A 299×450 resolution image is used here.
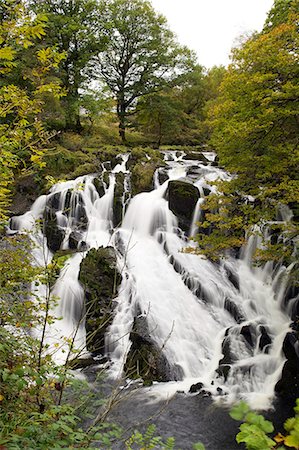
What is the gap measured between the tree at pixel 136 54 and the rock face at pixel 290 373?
18.8 m

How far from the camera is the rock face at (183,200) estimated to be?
12430mm

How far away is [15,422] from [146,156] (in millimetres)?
15309

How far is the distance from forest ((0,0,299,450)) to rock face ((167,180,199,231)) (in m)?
0.05

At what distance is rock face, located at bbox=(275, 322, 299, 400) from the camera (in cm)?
680

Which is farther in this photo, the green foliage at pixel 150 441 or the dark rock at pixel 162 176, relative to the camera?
the dark rock at pixel 162 176

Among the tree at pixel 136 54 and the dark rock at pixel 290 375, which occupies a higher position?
the tree at pixel 136 54

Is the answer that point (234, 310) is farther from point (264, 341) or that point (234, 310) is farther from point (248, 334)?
point (264, 341)

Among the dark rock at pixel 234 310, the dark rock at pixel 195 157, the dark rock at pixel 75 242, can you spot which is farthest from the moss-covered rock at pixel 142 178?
the dark rock at pixel 234 310

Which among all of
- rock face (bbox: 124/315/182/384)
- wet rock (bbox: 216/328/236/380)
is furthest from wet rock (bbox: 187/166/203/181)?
rock face (bbox: 124/315/182/384)

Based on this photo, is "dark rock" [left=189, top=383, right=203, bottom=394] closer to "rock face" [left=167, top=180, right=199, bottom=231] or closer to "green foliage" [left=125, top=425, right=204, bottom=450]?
"green foliage" [left=125, top=425, right=204, bottom=450]

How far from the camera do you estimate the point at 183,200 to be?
41.1 ft

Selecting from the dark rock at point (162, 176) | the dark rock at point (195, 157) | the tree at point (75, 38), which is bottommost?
the dark rock at point (162, 176)

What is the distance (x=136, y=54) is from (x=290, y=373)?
74.7 ft

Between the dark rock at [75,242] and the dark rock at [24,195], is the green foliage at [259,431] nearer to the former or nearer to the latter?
the dark rock at [75,242]
